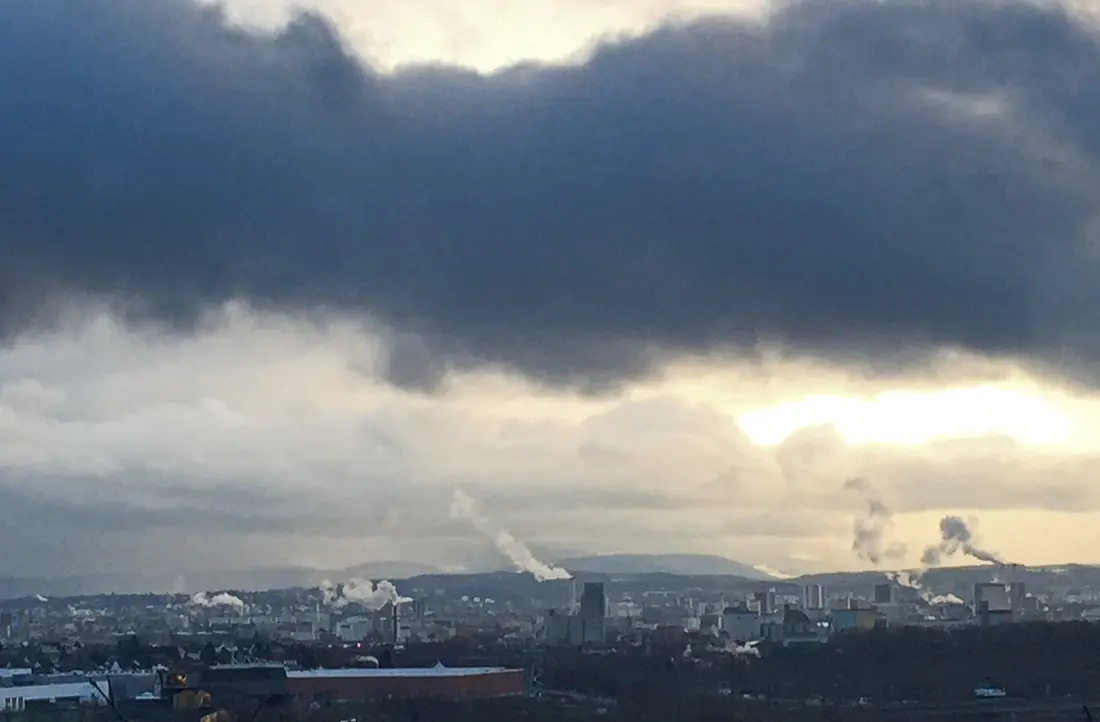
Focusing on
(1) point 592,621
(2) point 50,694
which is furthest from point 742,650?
(2) point 50,694

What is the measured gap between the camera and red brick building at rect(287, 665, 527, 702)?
9944cm

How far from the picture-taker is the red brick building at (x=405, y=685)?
99438mm

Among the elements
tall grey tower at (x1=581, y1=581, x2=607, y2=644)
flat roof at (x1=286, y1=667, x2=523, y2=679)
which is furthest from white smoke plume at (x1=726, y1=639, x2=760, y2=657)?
flat roof at (x1=286, y1=667, x2=523, y2=679)

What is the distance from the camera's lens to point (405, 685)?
103m

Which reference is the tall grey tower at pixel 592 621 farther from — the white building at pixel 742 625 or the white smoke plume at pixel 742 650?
the white smoke plume at pixel 742 650

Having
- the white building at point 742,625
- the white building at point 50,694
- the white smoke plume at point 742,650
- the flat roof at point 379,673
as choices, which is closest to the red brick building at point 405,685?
the flat roof at point 379,673

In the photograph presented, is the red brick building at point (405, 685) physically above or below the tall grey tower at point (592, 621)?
below

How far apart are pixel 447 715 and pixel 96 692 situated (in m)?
25.0

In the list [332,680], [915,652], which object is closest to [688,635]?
[915,652]

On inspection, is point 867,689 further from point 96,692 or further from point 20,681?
point 20,681

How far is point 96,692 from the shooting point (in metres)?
96.0

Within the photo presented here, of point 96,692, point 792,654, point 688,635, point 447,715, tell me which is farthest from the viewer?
point 688,635

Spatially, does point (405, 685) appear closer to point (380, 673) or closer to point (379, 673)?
point (380, 673)

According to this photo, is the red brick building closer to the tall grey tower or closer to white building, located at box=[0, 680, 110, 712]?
white building, located at box=[0, 680, 110, 712]
